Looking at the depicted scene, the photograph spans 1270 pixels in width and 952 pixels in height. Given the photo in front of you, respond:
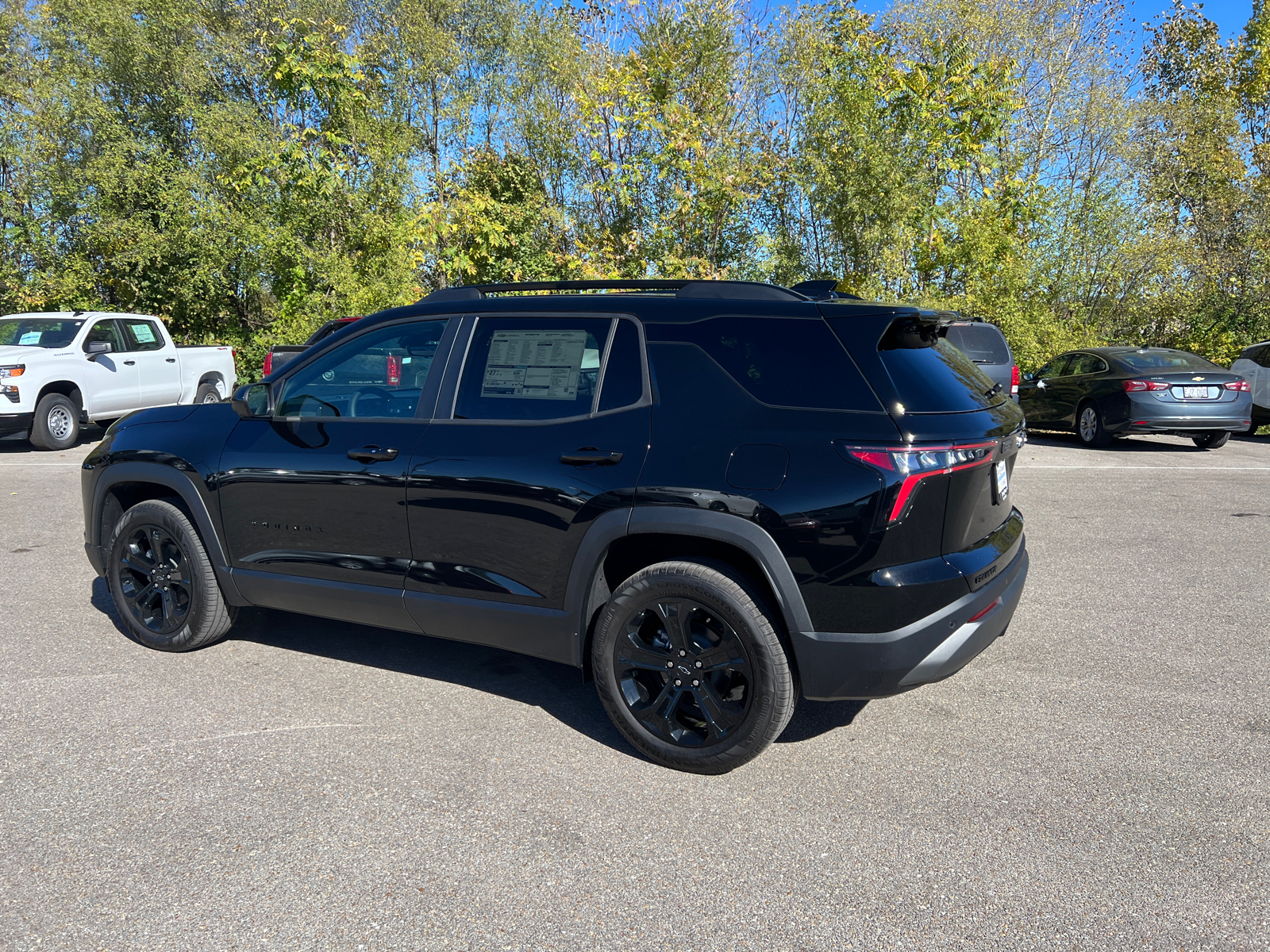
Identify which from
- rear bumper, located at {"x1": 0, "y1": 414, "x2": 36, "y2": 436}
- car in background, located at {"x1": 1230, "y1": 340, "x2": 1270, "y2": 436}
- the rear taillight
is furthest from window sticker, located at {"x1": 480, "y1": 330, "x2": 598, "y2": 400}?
car in background, located at {"x1": 1230, "y1": 340, "x2": 1270, "y2": 436}

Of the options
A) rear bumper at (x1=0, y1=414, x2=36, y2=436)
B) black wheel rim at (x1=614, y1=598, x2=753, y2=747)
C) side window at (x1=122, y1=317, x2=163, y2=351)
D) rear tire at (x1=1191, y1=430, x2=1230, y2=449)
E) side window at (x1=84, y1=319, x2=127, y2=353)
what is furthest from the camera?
side window at (x1=122, y1=317, x2=163, y2=351)

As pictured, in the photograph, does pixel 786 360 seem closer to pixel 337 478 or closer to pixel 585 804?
pixel 585 804

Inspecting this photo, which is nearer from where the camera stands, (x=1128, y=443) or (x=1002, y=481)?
(x=1002, y=481)

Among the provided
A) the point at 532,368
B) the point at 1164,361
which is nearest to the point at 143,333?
the point at 532,368

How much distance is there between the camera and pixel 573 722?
3.91 meters

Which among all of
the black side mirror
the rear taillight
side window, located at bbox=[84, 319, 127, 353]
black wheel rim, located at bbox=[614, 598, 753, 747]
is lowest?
black wheel rim, located at bbox=[614, 598, 753, 747]

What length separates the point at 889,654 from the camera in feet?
10.5

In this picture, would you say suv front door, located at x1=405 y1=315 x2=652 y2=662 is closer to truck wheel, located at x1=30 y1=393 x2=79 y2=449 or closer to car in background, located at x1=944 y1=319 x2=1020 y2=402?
car in background, located at x1=944 y1=319 x2=1020 y2=402

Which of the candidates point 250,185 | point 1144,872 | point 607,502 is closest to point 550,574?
point 607,502

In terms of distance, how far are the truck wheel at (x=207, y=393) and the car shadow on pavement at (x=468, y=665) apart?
1106 cm

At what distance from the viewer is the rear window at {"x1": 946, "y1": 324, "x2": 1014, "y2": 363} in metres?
12.2

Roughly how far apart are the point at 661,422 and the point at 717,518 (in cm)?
44

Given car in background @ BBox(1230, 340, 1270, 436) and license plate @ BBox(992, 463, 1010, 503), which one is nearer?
license plate @ BBox(992, 463, 1010, 503)

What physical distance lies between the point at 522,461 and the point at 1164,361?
12.3 metres
